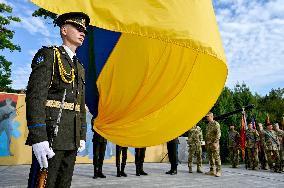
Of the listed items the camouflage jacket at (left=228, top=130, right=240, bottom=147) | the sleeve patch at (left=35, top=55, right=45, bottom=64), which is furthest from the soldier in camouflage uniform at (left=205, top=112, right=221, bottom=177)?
the sleeve patch at (left=35, top=55, right=45, bottom=64)

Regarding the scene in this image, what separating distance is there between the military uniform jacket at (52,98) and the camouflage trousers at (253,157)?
37.1 ft

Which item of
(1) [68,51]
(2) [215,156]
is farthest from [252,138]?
(1) [68,51]

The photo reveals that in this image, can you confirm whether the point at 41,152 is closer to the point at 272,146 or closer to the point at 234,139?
the point at 272,146

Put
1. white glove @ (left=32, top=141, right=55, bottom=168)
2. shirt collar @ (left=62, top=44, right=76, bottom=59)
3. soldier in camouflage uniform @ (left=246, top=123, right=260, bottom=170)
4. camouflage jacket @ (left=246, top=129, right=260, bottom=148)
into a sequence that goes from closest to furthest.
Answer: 1. white glove @ (left=32, top=141, right=55, bottom=168)
2. shirt collar @ (left=62, top=44, right=76, bottom=59)
3. soldier in camouflage uniform @ (left=246, top=123, right=260, bottom=170)
4. camouflage jacket @ (left=246, top=129, right=260, bottom=148)

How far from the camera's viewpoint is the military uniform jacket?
2.61 metres

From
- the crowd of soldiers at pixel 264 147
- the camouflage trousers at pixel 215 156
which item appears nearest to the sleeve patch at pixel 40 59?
the camouflage trousers at pixel 215 156

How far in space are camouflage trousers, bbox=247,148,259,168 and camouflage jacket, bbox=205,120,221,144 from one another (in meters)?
4.37

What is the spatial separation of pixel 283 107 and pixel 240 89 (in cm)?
2165

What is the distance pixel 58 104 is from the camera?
2.87 meters

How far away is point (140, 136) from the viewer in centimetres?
409

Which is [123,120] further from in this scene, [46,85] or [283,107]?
[283,107]

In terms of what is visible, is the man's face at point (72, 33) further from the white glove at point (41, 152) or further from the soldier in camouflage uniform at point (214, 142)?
the soldier in camouflage uniform at point (214, 142)

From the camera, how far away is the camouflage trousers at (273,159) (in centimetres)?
1228

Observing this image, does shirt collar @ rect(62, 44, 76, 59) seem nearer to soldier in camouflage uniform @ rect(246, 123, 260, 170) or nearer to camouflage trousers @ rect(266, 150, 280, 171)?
A: camouflage trousers @ rect(266, 150, 280, 171)
